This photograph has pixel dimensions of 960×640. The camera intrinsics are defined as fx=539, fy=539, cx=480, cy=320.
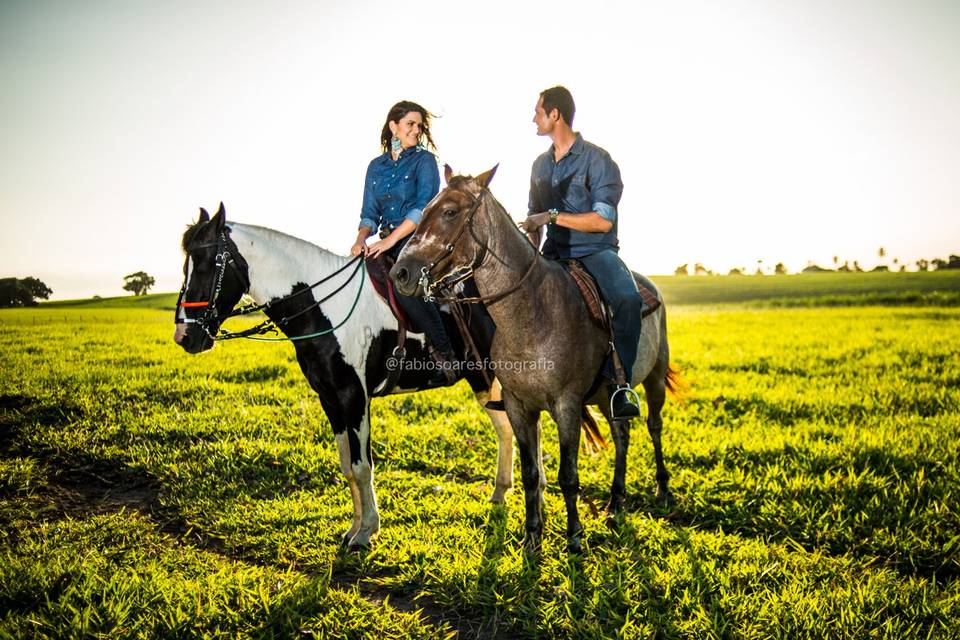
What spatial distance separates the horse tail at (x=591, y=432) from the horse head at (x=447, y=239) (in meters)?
2.63

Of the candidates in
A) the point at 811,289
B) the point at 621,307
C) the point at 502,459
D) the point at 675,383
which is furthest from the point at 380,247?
the point at 811,289

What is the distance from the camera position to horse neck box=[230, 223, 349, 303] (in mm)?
4855

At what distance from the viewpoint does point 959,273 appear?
6694 centimetres

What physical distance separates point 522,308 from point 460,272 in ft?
2.09

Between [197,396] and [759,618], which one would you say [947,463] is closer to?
[759,618]

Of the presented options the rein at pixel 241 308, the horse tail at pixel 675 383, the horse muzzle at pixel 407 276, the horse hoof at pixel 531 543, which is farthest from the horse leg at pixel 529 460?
the horse tail at pixel 675 383

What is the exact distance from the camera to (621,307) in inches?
191

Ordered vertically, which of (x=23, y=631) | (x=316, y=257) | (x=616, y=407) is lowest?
(x=23, y=631)

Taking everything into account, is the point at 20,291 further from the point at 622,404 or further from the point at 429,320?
the point at 622,404

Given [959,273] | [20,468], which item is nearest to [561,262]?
[20,468]

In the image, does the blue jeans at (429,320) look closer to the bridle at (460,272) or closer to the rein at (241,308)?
the rein at (241,308)

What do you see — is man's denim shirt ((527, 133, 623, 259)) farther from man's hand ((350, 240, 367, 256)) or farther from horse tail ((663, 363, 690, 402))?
horse tail ((663, 363, 690, 402))

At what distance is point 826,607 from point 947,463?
4182mm

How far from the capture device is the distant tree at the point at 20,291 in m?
8.16
